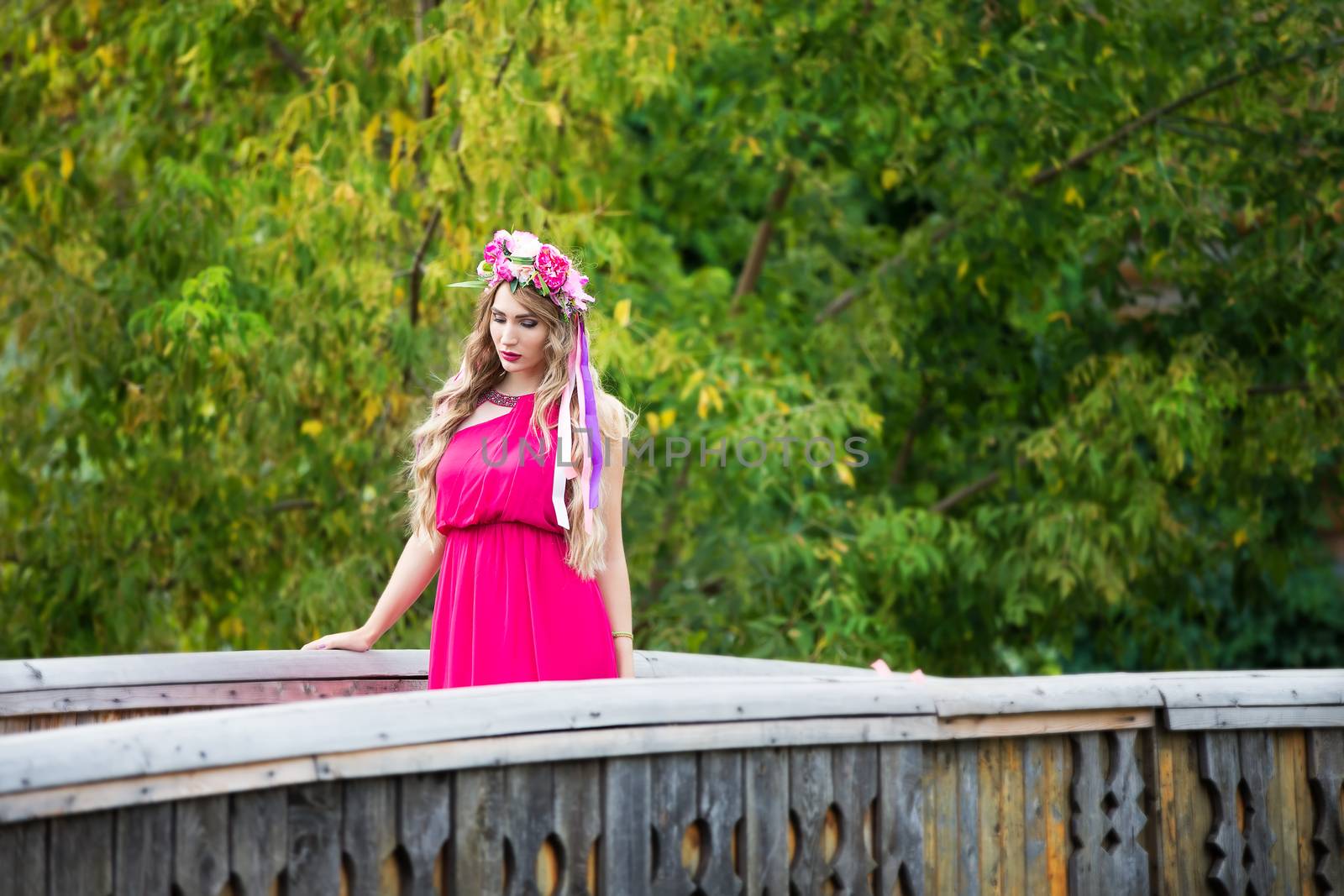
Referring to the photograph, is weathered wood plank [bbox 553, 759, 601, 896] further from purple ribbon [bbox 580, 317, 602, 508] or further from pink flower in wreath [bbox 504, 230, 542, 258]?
pink flower in wreath [bbox 504, 230, 542, 258]

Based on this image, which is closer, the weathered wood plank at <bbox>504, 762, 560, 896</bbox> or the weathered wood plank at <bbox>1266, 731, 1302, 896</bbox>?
the weathered wood plank at <bbox>504, 762, 560, 896</bbox>

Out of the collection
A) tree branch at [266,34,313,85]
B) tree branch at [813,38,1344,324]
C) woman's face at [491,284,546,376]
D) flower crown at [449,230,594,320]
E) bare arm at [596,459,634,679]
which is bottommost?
bare arm at [596,459,634,679]

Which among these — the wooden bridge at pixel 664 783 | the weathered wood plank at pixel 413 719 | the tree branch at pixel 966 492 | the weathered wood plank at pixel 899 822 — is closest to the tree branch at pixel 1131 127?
the tree branch at pixel 966 492

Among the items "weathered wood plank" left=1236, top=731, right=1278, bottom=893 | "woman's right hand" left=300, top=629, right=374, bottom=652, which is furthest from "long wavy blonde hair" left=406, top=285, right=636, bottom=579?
"weathered wood plank" left=1236, top=731, right=1278, bottom=893

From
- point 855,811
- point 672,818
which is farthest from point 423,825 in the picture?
point 855,811

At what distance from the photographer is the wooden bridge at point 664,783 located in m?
2.47

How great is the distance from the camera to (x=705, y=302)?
26.4 ft

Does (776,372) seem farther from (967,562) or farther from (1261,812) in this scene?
(1261,812)

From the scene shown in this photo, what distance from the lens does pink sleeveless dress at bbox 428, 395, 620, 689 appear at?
3.73m

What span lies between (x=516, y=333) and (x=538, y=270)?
0.18 metres

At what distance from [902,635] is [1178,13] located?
123 inches

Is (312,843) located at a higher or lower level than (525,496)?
lower

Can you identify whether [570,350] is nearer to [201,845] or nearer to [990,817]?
[990,817]

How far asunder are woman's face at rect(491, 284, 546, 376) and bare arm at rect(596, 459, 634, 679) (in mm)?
356
